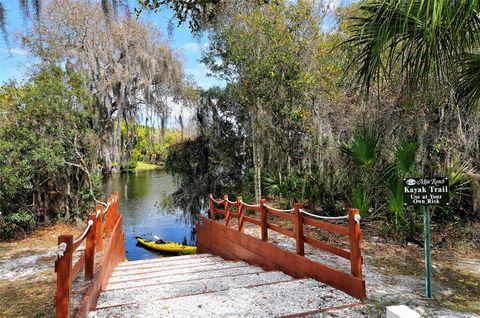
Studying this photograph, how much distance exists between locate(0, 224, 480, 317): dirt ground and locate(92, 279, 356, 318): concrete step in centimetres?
34

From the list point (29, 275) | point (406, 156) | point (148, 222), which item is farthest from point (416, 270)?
point (148, 222)

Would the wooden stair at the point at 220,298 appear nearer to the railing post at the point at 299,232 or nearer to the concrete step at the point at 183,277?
the concrete step at the point at 183,277

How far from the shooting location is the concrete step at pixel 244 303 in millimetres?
3258

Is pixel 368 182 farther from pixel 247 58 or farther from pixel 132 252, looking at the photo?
pixel 132 252

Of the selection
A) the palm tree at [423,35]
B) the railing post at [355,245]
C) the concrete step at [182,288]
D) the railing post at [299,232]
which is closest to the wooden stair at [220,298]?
the concrete step at [182,288]

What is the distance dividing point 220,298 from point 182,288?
93 cm

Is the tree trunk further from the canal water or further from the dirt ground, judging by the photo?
the canal water

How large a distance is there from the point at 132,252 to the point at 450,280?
13.4 metres

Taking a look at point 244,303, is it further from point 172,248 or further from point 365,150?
point 172,248

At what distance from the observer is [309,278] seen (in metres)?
4.34

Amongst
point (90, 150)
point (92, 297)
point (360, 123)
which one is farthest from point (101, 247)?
point (360, 123)

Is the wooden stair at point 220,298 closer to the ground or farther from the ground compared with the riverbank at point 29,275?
farther from the ground

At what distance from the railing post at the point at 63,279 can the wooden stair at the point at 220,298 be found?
70 cm

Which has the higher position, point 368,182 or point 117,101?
point 117,101
